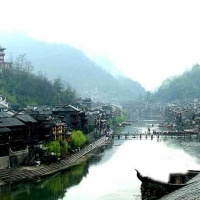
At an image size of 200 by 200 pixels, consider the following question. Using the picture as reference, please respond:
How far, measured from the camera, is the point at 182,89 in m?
→ 153

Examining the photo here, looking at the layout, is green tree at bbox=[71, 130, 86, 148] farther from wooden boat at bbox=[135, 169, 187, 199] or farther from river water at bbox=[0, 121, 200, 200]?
wooden boat at bbox=[135, 169, 187, 199]

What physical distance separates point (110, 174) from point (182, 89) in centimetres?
12008

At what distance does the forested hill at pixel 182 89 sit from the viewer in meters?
151

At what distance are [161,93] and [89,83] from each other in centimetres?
3570

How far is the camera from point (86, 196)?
28906 mm

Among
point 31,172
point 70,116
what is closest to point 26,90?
point 70,116

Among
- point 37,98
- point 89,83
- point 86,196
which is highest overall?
Result: point 89,83

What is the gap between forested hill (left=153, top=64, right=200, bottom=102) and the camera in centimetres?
15062

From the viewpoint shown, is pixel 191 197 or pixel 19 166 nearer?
pixel 191 197

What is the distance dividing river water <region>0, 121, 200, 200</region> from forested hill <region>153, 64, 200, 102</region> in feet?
320

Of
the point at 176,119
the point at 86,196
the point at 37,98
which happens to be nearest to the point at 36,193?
the point at 86,196

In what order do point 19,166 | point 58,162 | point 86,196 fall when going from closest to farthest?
point 86,196, point 19,166, point 58,162

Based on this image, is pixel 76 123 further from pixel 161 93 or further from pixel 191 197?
pixel 161 93

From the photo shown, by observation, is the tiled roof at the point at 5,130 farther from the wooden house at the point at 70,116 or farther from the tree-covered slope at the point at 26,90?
the tree-covered slope at the point at 26,90
